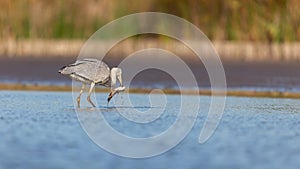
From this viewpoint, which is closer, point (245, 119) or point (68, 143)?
point (68, 143)

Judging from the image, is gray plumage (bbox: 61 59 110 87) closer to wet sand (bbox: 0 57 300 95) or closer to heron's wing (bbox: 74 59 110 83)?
heron's wing (bbox: 74 59 110 83)

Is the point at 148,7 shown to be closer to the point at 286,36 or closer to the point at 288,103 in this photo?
the point at 286,36

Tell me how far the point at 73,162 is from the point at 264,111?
535 centimetres

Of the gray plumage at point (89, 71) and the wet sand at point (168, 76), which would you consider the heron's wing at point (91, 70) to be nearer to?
the gray plumage at point (89, 71)

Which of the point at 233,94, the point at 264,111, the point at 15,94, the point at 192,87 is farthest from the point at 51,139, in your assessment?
the point at 192,87

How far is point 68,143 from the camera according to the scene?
954 cm

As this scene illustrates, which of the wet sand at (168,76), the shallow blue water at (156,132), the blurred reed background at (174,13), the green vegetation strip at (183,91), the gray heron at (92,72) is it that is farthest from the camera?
the blurred reed background at (174,13)

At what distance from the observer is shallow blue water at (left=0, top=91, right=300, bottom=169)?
8.45 metres

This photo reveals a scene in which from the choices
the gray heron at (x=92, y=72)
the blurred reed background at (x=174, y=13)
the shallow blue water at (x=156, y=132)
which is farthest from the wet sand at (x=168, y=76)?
the gray heron at (x=92, y=72)

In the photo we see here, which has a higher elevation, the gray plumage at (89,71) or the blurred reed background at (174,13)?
the blurred reed background at (174,13)

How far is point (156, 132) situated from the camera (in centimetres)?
1072

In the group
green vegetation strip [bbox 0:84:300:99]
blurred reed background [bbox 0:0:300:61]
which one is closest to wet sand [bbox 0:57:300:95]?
green vegetation strip [bbox 0:84:300:99]

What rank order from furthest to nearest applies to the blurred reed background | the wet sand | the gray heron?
1. the blurred reed background
2. the wet sand
3. the gray heron

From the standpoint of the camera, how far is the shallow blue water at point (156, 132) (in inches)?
333
